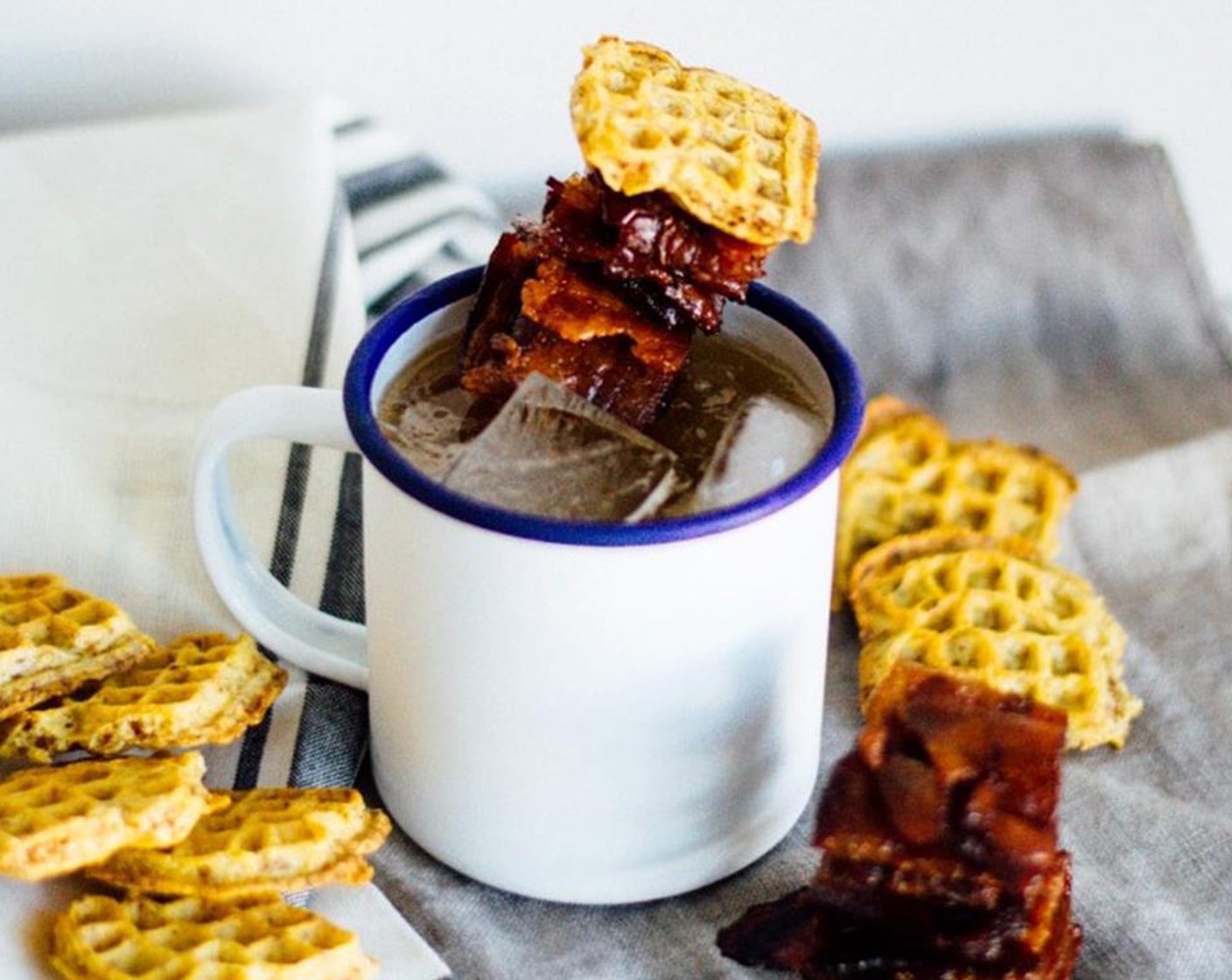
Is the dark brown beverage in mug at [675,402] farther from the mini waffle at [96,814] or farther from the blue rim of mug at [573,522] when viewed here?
the mini waffle at [96,814]

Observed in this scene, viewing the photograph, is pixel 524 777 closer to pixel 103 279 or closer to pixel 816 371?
pixel 816 371

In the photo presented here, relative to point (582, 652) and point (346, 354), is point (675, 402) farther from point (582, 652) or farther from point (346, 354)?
point (346, 354)

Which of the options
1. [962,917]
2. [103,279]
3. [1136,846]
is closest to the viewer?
[962,917]

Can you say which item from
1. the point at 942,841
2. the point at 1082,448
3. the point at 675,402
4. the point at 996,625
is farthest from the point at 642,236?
the point at 1082,448

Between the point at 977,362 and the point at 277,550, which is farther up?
the point at 977,362

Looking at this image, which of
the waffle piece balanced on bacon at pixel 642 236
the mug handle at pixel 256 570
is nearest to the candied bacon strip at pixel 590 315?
the waffle piece balanced on bacon at pixel 642 236

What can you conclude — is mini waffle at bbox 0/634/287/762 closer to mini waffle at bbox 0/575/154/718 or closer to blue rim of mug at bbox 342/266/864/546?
mini waffle at bbox 0/575/154/718

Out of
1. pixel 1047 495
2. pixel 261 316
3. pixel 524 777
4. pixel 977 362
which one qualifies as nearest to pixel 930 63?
pixel 977 362
